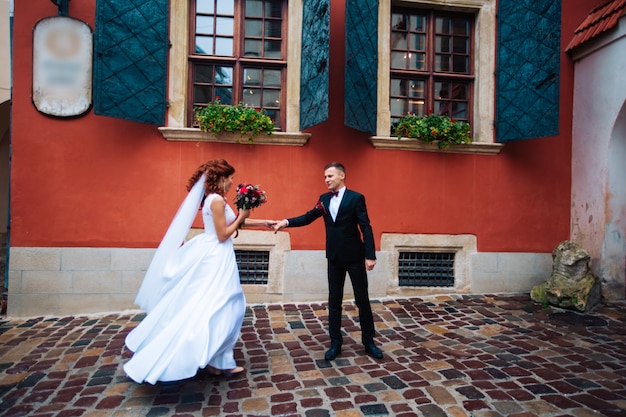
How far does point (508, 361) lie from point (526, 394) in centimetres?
63

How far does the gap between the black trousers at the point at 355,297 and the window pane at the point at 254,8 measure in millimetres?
3959

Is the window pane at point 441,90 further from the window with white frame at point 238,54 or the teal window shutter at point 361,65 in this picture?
the window with white frame at point 238,54

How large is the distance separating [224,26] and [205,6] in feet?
1.22

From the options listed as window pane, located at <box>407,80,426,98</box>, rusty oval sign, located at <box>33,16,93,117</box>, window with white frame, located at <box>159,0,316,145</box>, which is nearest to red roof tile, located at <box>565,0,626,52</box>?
window pane, located at <box>407,80,426,98</box>

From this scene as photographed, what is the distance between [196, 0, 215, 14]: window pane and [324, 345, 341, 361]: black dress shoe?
4859mm

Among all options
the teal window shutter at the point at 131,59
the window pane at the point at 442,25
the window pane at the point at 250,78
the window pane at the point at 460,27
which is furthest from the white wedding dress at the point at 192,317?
the window pane at the point at 460,27

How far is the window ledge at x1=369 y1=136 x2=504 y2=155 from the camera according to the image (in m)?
5.47

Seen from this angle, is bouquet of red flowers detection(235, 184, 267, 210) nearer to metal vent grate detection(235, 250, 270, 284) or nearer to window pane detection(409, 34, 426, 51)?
metal vent grate detection(235, 250, 270, 284)

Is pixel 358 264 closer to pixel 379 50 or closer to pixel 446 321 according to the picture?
pixel 446 321

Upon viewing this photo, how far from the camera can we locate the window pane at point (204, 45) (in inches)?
215

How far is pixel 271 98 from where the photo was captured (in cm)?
558

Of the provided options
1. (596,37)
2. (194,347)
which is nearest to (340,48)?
(596,37)

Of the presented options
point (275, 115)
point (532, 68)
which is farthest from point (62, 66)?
point (532, 68)

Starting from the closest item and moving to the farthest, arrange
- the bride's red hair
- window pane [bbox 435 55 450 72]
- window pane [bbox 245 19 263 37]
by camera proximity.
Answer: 1. the bride's red hair
2. window pane [bbox 245 19 263 37]
3. window pane [bbox 435 55 450 72]
